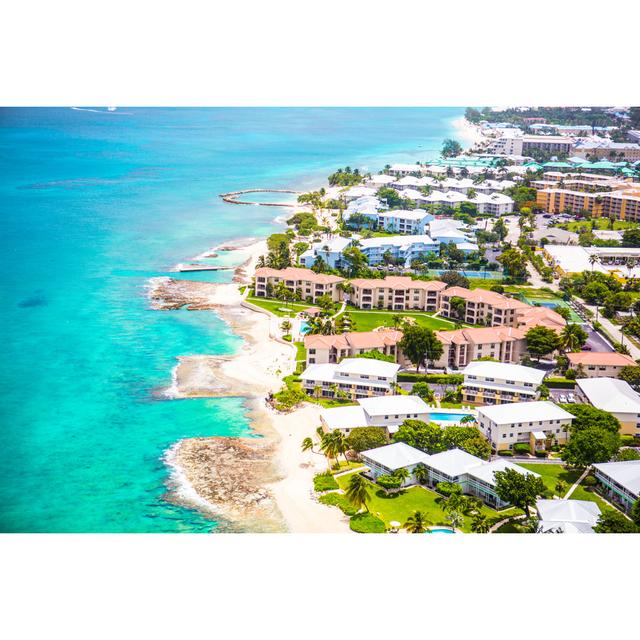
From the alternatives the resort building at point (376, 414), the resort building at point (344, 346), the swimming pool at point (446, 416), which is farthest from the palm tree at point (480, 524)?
the resort building at point (344, 346)

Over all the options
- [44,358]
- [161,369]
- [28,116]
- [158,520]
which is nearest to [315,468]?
[158,520]

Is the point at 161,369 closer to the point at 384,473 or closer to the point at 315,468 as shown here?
the point at 315,468

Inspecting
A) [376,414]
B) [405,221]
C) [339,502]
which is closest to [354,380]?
[376,414]

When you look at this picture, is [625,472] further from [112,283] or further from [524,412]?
[112,283]

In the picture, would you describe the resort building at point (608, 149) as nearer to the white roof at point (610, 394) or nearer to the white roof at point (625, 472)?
the white roof at point (610, 394)

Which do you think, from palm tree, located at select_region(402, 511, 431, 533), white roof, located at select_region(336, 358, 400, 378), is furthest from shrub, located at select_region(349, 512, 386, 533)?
white roof, located at select_region(336, 358, 400, 378)

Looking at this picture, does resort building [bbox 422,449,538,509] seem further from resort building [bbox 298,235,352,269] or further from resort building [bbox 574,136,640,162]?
resort building [bbox 574,136,640,162]

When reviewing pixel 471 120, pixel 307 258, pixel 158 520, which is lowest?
pixel 158 520
